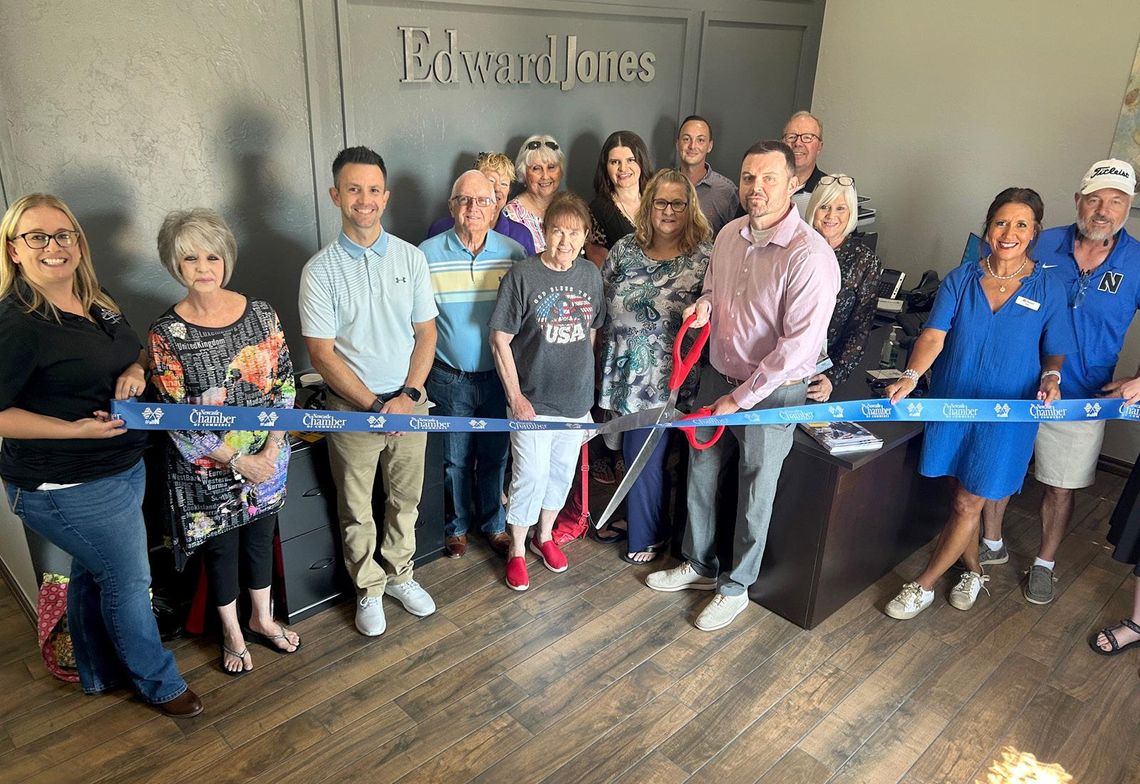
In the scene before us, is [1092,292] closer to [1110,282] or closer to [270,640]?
[1110,282]

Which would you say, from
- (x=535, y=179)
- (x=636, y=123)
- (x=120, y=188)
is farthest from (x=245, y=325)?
(x=636, y=123)

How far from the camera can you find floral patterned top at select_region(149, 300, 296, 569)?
2.41m

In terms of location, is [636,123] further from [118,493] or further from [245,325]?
[118,493]

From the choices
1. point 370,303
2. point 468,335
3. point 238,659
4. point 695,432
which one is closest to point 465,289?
point 468,335

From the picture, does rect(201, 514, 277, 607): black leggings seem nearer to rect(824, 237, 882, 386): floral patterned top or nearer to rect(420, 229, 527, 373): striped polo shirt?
rect(420, 229, 527, 373): striped polo shirt

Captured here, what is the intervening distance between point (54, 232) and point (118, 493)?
0.73 metres

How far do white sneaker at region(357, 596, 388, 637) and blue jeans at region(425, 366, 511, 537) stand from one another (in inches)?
21.2

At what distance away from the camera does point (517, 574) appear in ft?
11.1

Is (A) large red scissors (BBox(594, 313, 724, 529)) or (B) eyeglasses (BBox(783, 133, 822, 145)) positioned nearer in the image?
(A) large red scissors (BBox(594, 313, 724, 529))

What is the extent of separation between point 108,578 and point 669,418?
188 cm

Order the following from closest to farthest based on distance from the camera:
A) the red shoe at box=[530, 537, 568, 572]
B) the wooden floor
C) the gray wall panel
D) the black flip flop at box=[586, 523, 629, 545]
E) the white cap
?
the wooden floor, the gray wall panel, the white cap, the red shoe at box=[530, 537, 568, 572], the black flip flop at box=[586, 523, 629, 545]

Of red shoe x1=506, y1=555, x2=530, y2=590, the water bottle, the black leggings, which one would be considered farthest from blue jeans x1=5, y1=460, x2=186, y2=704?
the water bottle

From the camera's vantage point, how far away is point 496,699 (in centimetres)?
279

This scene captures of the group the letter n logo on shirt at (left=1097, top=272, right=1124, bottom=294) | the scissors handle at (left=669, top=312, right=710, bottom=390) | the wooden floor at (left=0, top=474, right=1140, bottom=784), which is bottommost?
the wooden floor at (left=0, top=474, right=1140, bottom=784)
